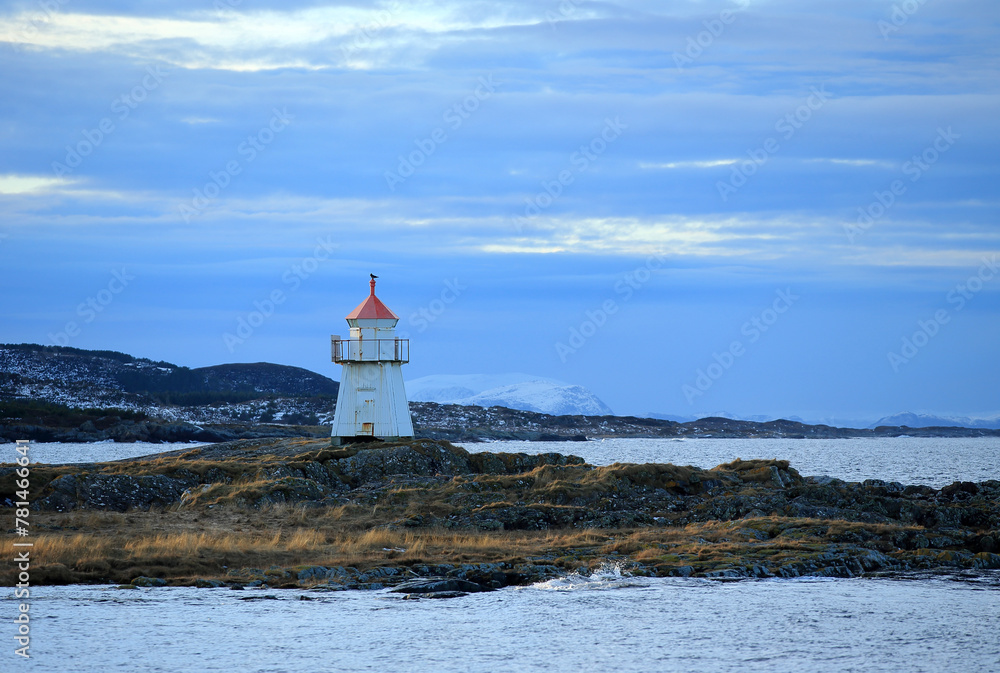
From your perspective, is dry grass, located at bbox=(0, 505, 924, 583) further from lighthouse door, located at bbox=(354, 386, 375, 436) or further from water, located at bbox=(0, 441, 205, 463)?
water, located at bbox=(0, 441, 205, 463)

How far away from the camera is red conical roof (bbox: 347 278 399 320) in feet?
137

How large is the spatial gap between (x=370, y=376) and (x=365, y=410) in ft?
5.11

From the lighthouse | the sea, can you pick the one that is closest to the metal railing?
the lighthouse

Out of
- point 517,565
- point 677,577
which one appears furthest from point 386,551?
point 677,577

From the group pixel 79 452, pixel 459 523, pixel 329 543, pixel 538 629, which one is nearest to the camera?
pixel 538 629

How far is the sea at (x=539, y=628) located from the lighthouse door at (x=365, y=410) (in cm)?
2185

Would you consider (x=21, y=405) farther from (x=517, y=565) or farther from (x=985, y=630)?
(x=985, y=630)

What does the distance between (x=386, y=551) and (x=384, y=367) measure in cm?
1841

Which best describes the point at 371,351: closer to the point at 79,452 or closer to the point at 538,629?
the point at 538,629

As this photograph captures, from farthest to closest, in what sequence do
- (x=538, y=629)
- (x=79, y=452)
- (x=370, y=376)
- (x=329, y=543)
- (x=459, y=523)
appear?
1. (x=79, y=452)
2. (x=370, y=376)
3. (x=459, y=523)
4. (x=329, y=543)
5. (x=538, y=629)

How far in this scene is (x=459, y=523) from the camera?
95.7 ft

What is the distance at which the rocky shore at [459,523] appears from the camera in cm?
2205

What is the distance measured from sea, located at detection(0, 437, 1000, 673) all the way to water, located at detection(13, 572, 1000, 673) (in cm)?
4

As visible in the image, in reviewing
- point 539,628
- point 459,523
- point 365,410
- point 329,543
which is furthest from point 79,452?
point 539,628
